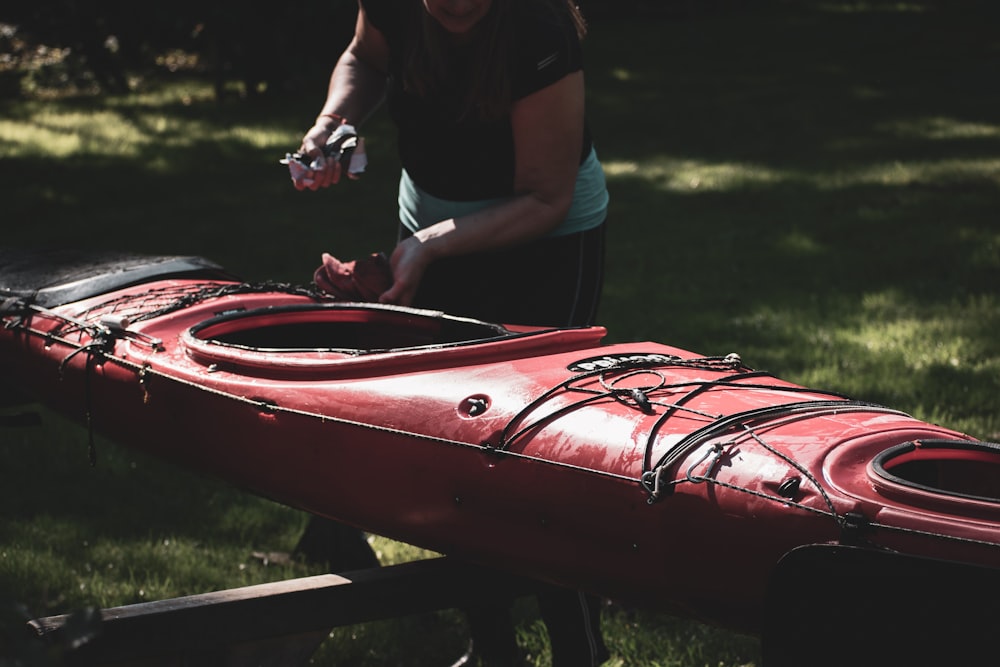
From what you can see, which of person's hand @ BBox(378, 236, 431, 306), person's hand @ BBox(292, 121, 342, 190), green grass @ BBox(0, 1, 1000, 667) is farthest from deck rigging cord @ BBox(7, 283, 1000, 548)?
green grass @ BBox(0, 1, 1000, 667)

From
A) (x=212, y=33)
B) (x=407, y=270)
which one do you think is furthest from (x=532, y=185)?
(x=212, y=33)

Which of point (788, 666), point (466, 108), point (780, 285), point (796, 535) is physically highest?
point (466, 108)

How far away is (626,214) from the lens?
790 centimetres

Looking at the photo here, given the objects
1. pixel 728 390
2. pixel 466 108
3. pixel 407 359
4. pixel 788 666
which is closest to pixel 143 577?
pixel 407 359

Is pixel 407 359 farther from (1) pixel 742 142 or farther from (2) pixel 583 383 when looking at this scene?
(1) pixel 742 142

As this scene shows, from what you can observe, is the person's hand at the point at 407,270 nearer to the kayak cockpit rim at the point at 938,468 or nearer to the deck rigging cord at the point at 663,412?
the deck rigging cord at the point at 663,412

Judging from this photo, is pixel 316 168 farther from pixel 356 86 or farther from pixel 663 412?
pixel 663 412

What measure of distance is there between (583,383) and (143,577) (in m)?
1.76

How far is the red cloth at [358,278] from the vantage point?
9.27 feet

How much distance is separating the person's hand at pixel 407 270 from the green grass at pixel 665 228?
3.16 ft

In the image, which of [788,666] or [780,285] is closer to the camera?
[788,666]

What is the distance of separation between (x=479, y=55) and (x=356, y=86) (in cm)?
66

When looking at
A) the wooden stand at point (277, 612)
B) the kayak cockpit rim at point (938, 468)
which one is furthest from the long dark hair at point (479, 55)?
the kayak cockpit rim at point (938, 468)

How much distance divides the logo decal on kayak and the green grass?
0.94 m
